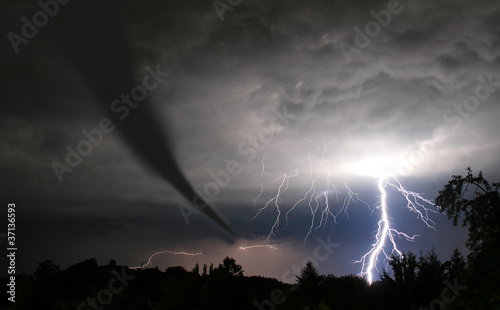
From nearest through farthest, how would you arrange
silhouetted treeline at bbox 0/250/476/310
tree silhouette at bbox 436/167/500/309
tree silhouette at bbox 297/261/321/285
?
tree silhouette at bbox 436/167/500/309
silhouetted treeline at bbox 0/250/476/310
tree silhouette at bbox 297/261/321/285

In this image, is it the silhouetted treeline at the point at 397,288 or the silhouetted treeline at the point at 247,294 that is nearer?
the silhouetted treeline at the point at 397,288

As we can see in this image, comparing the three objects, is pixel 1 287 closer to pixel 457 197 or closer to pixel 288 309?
pixel 288 309

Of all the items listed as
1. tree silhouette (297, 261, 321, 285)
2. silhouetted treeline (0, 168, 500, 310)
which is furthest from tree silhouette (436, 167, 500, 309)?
tree silhouette (297, 261, 321, 285)

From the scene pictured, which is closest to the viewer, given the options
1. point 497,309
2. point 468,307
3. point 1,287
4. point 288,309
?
point 497,309

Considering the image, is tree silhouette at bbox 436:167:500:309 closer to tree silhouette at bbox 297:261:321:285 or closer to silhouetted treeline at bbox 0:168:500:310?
silhouetted treeline at bbox 0:168:500:310

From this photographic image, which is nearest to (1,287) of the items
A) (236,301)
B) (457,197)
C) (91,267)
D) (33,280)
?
(91,267)

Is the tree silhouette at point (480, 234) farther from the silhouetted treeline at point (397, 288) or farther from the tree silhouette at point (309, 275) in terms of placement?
the tree silhouette at point (309, 275)

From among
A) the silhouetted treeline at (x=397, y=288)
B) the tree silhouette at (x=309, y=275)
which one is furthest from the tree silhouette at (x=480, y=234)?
the tree silhouette at (x=309, y=275)

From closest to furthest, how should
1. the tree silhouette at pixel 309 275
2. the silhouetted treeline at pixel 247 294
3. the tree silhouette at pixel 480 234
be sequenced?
the tree silhouette at pixel 480 234 < the silhouetted treeline at pixel 247 294 < the tree silhouette at pixel 309 275

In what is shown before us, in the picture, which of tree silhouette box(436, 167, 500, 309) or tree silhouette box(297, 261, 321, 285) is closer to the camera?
tree silhouette box(436, 167, 500, 309)

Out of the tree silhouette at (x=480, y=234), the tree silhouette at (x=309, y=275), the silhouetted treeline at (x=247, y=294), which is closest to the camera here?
the tree silhouette at (x=480, y=234)

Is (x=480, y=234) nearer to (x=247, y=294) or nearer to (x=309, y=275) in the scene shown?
(x=247, y=294)
